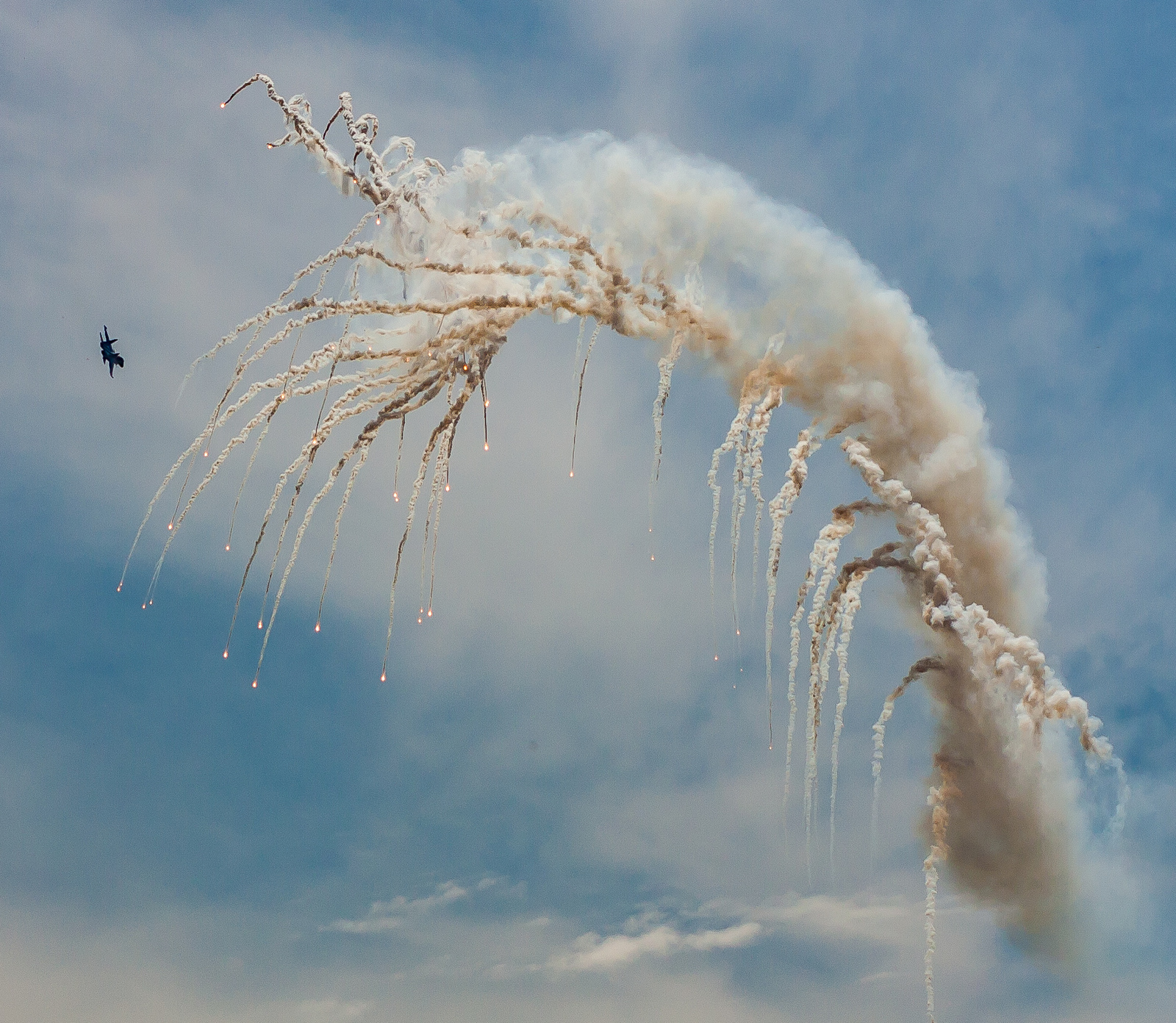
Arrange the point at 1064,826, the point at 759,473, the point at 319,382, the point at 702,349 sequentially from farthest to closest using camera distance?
the point at 1064,826, the point at 702,349, the point at 759,473, the point at 319,382

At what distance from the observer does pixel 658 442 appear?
30891mm

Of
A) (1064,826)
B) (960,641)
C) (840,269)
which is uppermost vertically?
(840,269)

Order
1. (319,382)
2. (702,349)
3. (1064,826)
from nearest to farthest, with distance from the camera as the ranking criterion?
(319,382), (702,349), (1064,826)

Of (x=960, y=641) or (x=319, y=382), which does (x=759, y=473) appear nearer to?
(x=960, y=641)

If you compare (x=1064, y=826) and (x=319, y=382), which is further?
(x=1064, y=826)

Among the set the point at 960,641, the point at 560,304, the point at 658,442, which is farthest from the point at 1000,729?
the point at 560,304

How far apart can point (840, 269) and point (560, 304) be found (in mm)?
11444

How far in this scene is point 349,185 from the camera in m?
30.0

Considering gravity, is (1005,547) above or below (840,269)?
below

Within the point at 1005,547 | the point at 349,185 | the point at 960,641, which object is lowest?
the point at 960,641

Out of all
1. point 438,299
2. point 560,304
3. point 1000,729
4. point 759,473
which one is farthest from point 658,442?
point 1000,729

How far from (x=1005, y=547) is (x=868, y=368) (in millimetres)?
9098

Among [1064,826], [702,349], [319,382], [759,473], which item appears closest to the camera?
[319,382]

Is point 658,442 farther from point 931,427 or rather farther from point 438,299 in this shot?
point 931,427
